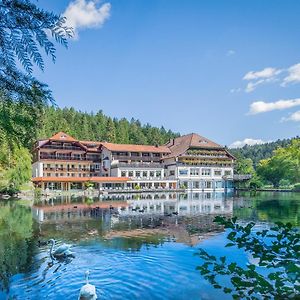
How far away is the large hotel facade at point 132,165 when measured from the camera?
49.8 meters

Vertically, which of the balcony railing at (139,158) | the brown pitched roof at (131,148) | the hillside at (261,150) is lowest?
the balcony railing at (139,158)

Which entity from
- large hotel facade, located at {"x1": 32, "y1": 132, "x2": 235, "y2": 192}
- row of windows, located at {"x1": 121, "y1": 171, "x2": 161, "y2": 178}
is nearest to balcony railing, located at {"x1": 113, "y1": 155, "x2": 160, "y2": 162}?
large hotel facade, located at {"x1": 32, "y1": 132, "x2": 235, "y2": 192}

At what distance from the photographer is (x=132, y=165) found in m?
53.3

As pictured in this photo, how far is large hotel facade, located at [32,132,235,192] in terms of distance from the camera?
163 ft

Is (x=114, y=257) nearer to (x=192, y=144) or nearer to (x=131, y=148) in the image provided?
(x=131, y=148)

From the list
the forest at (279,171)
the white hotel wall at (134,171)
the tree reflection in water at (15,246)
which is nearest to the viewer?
the tree reflection in water at (15,246)

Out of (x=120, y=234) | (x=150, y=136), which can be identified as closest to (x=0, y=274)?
(x=120, y=234)

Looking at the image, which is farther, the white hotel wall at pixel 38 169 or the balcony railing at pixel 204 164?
the balcony railing at pixel 204 164

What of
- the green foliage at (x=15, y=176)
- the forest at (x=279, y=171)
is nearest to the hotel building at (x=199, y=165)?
the forest at (x=279, y=171)

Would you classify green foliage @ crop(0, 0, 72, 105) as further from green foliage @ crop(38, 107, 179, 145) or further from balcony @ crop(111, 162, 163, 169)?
green foliage @ crop(38, 107, 179, 145)

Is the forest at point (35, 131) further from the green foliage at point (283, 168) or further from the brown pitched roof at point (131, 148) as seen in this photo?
the green foliage at point (283, 168)

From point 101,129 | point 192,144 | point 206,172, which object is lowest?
point 206,172

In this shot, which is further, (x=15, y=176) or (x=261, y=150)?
(x=261, y=150)

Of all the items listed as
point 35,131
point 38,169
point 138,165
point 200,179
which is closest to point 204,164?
point 200,179
